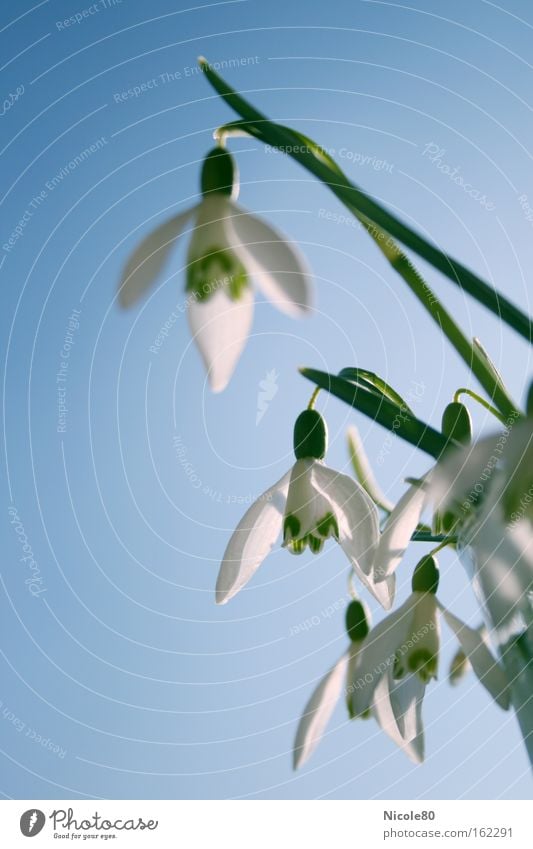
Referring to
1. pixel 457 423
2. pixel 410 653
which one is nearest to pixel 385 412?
pixel 457 423

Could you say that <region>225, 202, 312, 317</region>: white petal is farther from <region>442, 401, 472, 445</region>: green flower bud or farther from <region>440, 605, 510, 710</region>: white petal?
<region>440, 605, 510, 710</region>: white petal

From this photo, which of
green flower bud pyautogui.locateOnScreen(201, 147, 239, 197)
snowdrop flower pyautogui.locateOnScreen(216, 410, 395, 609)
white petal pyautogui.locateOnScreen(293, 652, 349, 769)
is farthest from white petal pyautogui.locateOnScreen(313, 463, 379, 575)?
green flower bud pyautogui.locateOnScreen(201, 147, 239, 197)

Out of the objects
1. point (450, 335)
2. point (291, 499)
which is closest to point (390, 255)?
point (450, 335)

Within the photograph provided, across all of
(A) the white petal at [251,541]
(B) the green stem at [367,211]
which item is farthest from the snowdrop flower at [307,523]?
(B) the green stem at [367,211]

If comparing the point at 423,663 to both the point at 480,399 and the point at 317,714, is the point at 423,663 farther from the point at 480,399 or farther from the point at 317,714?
the point at 480,399

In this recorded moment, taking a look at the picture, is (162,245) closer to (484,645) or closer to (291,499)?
(291,499)

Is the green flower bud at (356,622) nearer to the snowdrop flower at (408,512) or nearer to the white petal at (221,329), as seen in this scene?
the snowdrop flower at (408,512)

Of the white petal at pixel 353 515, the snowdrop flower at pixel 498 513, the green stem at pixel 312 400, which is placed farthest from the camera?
the green stem at pixel 312 400
